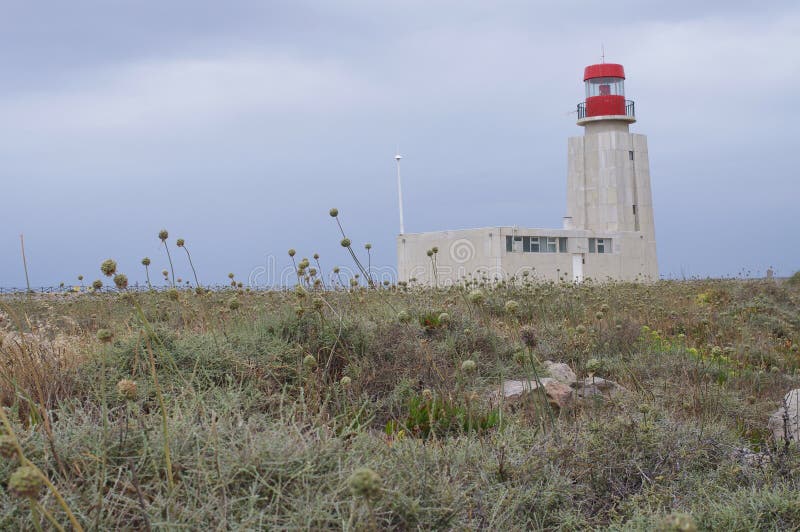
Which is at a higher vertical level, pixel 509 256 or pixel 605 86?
pixel 605 86

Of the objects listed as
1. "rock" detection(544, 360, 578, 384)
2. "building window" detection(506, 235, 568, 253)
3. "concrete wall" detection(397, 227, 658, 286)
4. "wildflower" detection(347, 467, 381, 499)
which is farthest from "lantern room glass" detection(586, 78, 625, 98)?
"wildflower" detection(347, 467, 381, 499)

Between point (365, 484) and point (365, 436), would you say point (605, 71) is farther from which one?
point (365, 484)

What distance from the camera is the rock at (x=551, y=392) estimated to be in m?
5.12

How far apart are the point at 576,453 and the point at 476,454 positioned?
580 millimetres

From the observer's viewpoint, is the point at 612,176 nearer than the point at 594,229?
Yes

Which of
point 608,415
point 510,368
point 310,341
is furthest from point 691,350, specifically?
point 310,341

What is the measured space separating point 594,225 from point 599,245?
1543 mm

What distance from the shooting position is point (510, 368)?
607cm

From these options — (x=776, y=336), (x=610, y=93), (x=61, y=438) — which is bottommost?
(x=776, y=336)

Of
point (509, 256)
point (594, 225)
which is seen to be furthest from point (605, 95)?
point (509, 256)

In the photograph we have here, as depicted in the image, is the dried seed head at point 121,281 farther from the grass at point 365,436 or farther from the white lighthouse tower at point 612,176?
the white lighthouse tower at point 612,176

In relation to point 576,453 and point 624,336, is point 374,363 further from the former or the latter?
point 624,336

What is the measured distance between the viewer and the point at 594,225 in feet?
119

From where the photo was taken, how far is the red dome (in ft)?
113
